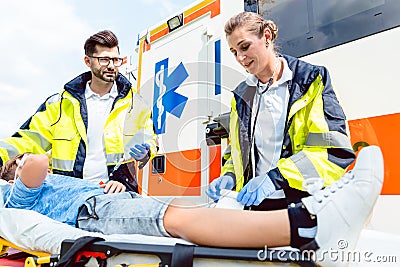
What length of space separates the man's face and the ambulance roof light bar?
1.14 metres

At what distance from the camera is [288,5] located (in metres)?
2.17

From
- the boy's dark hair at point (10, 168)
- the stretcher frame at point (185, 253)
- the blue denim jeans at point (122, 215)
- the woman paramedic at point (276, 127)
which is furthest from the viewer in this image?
the boy's dark hair at point (10, 168)

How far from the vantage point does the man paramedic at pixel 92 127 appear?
A: 2.06 metres

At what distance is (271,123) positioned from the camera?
5.44 ft

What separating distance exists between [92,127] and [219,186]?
81 cm

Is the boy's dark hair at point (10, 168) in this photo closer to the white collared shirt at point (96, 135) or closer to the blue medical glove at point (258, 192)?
the white collared shirt at point (96, 135)

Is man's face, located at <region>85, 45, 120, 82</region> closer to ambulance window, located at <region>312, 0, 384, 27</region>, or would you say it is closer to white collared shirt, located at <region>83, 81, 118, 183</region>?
white collared shirt, located at <region>83, 81, 118, 183</region>

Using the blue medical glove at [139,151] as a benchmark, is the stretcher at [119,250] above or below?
below

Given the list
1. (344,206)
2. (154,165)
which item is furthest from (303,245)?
(154,165)

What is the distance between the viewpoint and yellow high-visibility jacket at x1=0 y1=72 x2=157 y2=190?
2059 mm

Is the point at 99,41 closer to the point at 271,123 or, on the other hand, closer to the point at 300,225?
the point at 271,123

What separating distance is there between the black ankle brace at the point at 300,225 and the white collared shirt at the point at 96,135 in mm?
1269

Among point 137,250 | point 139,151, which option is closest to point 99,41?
point 139,151

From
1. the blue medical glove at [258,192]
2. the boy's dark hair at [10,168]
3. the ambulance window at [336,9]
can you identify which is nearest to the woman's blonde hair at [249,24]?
the ambulance window at [336,9]
